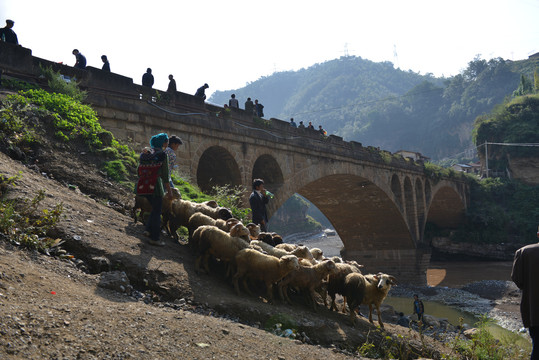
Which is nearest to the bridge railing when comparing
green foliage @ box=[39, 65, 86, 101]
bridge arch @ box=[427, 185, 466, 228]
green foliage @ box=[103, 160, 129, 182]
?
green foliage @ box=[39, 65, 86, 101]

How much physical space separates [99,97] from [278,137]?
731 centimetres

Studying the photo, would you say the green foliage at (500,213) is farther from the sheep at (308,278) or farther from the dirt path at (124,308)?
the sheep at (308,278)

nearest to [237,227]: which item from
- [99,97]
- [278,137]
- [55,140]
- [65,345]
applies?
[65,345]

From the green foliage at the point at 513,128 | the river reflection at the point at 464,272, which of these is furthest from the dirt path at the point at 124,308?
the green foliage at the point at 513,128

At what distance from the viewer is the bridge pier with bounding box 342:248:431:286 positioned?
95.4ft

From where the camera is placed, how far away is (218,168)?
14430 millimetres

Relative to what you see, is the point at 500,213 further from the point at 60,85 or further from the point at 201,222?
the point at 60,85

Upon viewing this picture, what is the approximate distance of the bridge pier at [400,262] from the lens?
95.4 feet

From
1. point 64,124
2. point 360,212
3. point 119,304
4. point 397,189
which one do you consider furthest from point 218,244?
point 397,189

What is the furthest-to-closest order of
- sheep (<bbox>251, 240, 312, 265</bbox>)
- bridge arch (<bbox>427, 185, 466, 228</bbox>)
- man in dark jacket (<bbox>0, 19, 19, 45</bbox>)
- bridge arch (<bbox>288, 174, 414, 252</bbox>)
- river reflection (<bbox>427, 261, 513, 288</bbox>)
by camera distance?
bridge arch (<bbox>427, 185, 466, 228</bbox>), river reflection (<bbox>427, 261, 513, 288</bbox>), bridge arch (<bbox>288, 174, 414, 252</bbox>), man in dark jacket (<bbox>0, 19, 19, 45</bbox>), sheep (<bbox>251, 240, 312, 265</bbox>)

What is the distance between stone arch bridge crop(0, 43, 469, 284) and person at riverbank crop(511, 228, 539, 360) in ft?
27.7

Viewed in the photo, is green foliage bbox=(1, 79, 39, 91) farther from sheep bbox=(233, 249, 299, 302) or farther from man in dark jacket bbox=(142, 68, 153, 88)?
sheep bbox=(233, 249, 299, 302)

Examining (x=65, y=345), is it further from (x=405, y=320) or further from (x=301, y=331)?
(x=405, y=320)

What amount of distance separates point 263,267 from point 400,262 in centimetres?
2672
